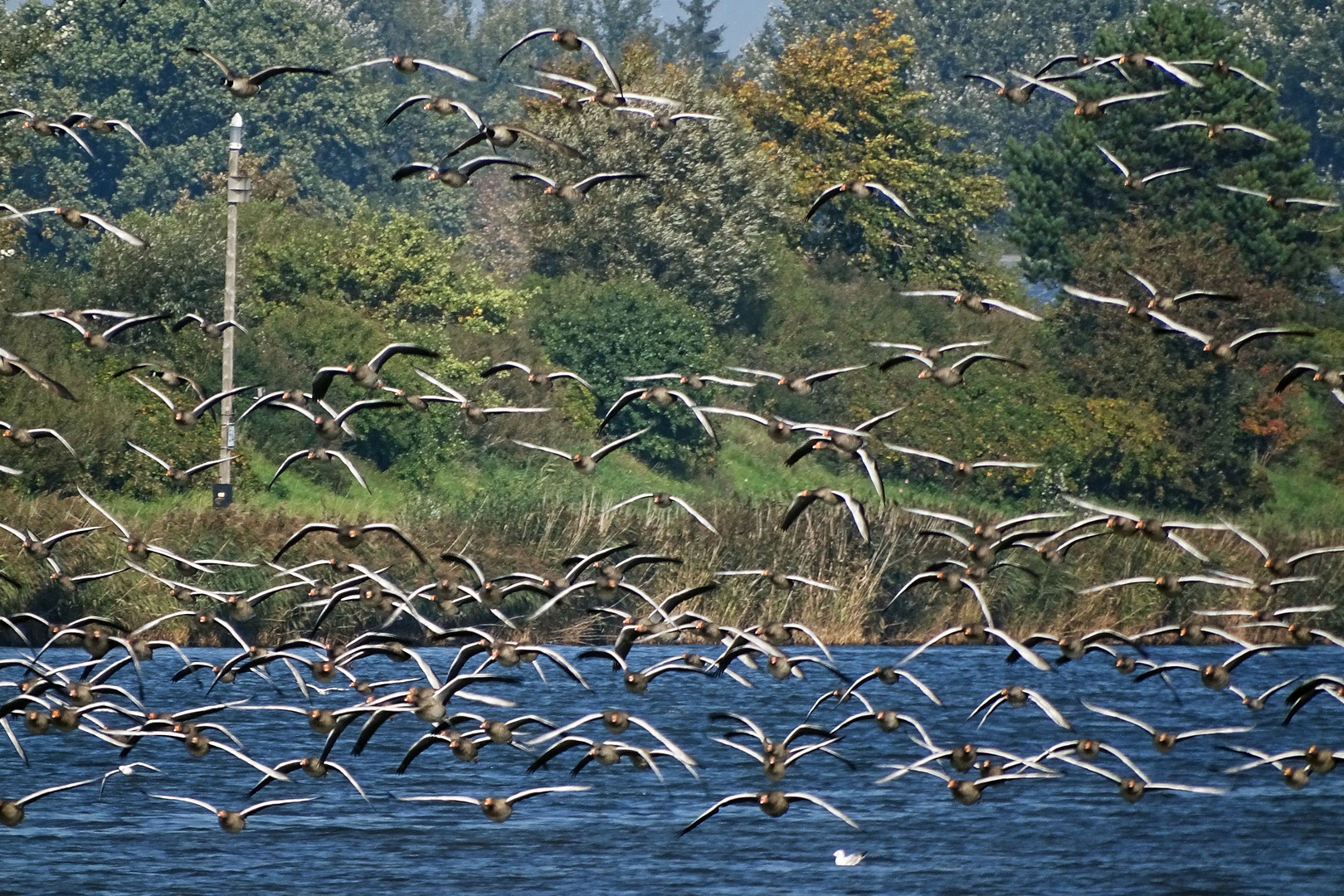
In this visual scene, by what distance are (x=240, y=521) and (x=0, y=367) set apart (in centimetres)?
2847

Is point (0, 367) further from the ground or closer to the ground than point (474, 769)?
further from the ground

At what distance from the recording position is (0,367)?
88.9 ft

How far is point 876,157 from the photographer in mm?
93000

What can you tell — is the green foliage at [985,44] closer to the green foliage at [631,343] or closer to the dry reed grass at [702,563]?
the green foliage at [631,343]

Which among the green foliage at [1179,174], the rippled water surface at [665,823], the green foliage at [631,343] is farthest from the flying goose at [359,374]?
the green foliage at [1179,174]

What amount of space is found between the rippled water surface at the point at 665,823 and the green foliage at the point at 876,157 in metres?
41.1

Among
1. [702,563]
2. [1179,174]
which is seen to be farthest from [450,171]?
[1179,174]

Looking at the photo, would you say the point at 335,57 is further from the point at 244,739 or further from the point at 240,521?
the point at 244,739

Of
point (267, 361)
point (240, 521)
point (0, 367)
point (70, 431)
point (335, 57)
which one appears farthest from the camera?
point (335, 57)

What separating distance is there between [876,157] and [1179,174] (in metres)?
11.5

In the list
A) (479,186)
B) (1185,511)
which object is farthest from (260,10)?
(1185,511)

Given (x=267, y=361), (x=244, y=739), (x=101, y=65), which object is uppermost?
(x=101, y=65)

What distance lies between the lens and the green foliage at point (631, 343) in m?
80.5

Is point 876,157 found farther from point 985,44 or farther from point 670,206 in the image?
point 985,44
